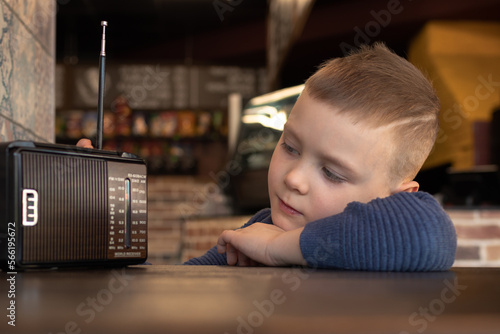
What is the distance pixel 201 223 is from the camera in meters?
2.97

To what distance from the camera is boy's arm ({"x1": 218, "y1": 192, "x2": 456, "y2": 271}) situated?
2.00 feet

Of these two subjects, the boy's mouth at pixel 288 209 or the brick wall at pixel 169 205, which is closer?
the boy's mouth at pixel 288 209

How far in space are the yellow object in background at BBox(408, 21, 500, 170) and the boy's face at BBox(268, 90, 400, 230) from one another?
9.80ft

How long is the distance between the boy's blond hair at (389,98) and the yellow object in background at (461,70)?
2.90 m

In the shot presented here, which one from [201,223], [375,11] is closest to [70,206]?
[201,223]

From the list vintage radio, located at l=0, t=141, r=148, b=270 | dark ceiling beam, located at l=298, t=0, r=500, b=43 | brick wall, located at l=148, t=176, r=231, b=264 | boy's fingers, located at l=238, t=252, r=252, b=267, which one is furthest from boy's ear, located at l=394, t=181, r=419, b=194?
brick wall, located at l=148, t=176, r=231, b=264

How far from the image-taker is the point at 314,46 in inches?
152

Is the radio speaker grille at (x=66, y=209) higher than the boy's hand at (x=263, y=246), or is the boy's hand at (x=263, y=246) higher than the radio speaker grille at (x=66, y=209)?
the radio speaker grille at (x=66, y=209)

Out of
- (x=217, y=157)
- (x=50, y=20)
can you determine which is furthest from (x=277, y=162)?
(x=217, y=157)

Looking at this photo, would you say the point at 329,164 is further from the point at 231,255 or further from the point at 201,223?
the point at 201,223

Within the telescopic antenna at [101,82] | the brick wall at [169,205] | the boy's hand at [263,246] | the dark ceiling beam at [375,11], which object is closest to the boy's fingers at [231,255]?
the boy's hand at [263,246]

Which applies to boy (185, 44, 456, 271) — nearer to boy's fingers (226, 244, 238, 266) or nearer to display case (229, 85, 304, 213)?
boy's fingers (226, 244, 238, 266)

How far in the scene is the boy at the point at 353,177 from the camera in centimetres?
62

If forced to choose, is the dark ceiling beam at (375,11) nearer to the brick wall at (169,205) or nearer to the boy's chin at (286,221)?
the brick wall at (169,205)
